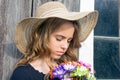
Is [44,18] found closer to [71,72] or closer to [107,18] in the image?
[71,72]

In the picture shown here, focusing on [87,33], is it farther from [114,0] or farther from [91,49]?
[114,0]

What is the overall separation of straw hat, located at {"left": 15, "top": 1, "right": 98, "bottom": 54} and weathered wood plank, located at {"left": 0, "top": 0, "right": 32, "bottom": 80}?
10 cm

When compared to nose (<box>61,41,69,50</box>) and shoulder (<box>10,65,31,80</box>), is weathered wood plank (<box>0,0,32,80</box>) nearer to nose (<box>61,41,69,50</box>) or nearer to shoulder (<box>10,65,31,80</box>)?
shoulder (<box>10,65,31,80</box>)

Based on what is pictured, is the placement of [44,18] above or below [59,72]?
above

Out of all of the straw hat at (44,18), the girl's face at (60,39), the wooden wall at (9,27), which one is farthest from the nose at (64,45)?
the wooden wall at (9,27)

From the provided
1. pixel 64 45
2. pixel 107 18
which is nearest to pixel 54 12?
pixel 64 45

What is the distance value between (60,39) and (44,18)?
136 mm

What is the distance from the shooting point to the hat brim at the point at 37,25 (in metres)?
1.88

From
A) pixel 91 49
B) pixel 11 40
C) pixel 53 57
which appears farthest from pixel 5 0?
pixel 91 49

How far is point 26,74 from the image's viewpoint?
6.22ft

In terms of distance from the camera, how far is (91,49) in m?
2.21

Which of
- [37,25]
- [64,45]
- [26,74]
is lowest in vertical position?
[26,74]

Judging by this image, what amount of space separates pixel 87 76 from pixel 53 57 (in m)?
0.29

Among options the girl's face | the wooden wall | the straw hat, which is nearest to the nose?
the girl's face
